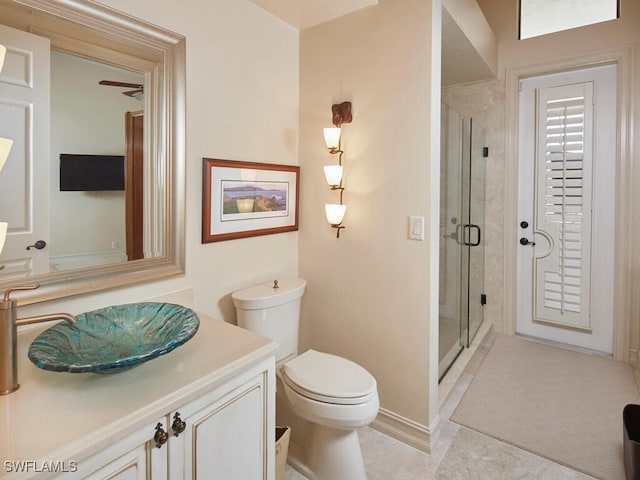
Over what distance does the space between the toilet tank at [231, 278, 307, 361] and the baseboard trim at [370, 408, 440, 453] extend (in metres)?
0.62

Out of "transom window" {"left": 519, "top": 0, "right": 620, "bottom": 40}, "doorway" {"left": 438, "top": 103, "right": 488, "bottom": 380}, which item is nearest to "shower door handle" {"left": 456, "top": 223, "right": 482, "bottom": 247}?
"doorway" {"left": 438, "top": 103, "right": 488, "bottom": 380}

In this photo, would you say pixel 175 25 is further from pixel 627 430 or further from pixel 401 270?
pixel 627 430

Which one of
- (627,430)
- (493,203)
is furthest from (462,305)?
(627,430)

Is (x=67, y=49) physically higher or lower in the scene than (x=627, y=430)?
higher

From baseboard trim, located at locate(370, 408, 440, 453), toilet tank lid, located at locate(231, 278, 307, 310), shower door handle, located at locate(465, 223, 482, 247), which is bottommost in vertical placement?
baseboard trim, located at locate(370, 408, 440, 453)

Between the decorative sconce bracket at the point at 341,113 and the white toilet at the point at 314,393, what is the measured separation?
0.97m

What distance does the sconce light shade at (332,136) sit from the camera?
2.05 metres

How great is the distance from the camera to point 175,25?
1.62m

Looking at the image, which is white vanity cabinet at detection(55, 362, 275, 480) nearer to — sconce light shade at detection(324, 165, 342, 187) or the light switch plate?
the light switch plate

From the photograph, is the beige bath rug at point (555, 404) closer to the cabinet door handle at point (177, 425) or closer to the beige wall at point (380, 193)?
the beige wall at point (380, 193)

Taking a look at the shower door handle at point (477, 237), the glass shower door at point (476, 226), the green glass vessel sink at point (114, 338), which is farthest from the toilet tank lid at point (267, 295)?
the glass shower door at point (476, 226)

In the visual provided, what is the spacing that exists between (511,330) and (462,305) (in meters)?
0.79

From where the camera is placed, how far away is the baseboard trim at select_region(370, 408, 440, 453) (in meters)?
1.91

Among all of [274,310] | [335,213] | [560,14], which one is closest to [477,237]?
[335,213]
